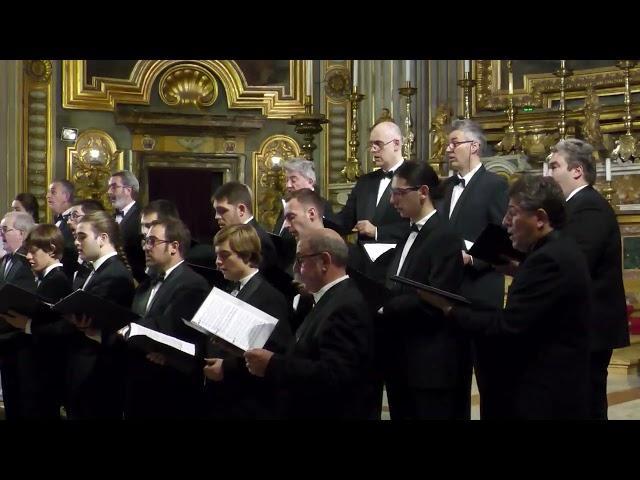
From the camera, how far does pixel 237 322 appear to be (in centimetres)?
391

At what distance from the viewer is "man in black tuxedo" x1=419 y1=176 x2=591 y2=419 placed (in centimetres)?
379

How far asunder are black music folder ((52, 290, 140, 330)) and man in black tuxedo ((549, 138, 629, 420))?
5.96 feet

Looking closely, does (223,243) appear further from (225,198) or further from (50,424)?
(50,424)

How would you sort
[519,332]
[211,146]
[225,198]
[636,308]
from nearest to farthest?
1. [519,332]
2. [225,198]
3. [636,308]
4. [211,146]

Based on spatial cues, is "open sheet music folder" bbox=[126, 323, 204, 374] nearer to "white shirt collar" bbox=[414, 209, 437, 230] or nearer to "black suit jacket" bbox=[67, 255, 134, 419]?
"black suit jacket" bbox=[67, 255, 134, 419]

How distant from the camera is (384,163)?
561cm

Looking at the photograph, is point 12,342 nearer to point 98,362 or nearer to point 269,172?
point 98,362

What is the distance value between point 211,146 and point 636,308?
6252 millimetres

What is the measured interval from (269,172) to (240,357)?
9508mm

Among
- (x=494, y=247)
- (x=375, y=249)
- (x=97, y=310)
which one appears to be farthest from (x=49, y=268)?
(x=494, y=247)

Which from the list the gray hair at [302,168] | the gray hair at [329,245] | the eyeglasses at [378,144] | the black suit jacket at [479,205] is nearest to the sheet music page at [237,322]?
the gray hair at [329,245]

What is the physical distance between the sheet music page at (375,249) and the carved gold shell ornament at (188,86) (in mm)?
8831

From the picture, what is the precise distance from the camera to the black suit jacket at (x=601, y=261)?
181 inches
